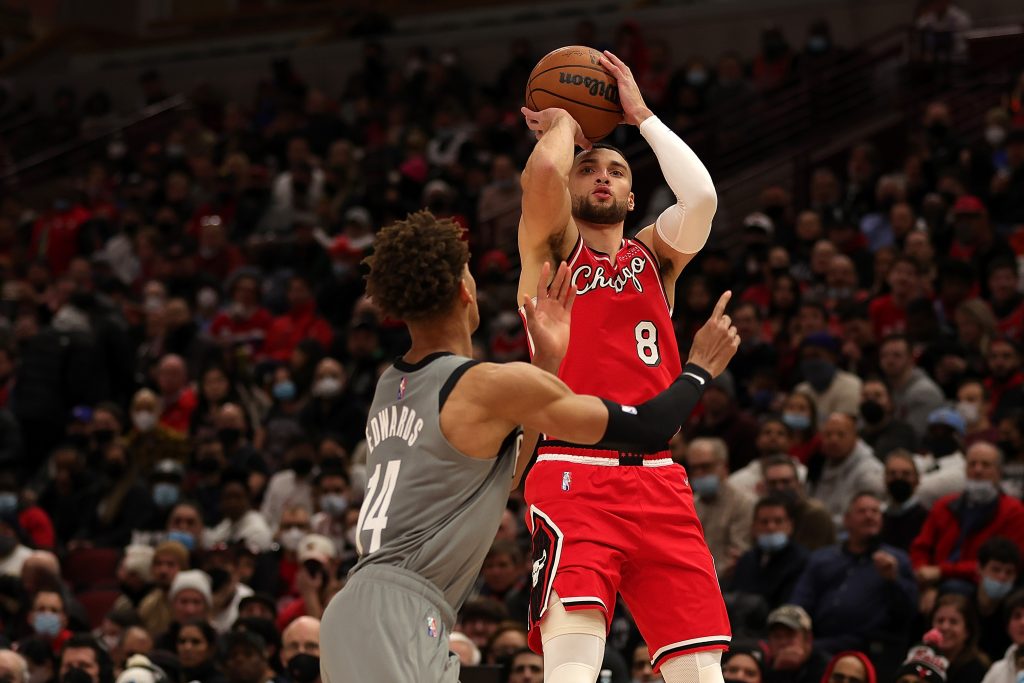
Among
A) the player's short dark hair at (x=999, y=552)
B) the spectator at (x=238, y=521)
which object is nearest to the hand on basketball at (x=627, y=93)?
the player's short dark hair at (x=999, y=552)

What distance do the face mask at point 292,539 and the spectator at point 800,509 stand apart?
3.33m

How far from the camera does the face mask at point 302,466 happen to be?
12148mm

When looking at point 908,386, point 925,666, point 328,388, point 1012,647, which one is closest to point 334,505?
point 328,388

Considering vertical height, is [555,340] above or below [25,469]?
above

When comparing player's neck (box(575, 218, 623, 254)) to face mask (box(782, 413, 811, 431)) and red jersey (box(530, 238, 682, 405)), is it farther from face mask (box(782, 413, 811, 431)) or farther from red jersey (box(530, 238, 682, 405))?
face mask (box(782, 413, 811, 431))

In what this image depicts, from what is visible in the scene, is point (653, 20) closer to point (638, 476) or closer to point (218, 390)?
point (218, 390)

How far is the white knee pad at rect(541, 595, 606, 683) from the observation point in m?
5.43

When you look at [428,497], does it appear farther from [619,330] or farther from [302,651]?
[302,651]

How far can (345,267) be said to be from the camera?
633 inches

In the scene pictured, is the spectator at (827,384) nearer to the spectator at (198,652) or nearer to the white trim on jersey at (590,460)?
the spectator at (198,652)

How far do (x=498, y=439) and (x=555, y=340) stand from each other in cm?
44

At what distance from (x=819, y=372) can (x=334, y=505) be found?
3.63 m

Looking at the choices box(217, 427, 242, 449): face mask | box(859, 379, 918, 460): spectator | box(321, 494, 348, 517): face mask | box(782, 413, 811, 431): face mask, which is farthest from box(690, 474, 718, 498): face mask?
box(217, 427, 242, 449): face mask

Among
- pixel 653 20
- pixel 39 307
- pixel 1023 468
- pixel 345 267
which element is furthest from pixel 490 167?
pixel 1023 468
